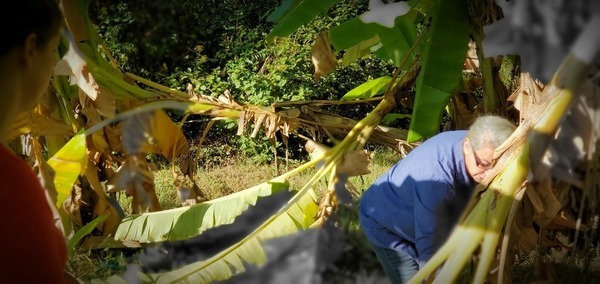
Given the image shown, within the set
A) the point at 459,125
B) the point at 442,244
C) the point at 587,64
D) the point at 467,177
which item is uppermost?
the point at 587,64

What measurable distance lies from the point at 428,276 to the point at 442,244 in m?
0.08

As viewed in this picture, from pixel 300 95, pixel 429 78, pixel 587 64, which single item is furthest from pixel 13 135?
pixel 300 95

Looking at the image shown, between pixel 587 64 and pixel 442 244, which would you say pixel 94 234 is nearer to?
pixel 442 244

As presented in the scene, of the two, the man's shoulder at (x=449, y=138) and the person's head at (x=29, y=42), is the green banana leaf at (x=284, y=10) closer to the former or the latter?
the man's shoulder at (x=449, y=138)

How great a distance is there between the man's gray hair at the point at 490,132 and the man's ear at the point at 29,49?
3.46ft

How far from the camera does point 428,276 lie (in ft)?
4.25

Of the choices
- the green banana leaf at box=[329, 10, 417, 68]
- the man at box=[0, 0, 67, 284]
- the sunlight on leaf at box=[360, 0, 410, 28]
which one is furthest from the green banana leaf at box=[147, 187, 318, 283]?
the man at box=[0, 0, 67, 284]

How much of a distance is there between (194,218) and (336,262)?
7.19 feet

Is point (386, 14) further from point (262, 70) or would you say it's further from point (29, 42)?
point (262, 70)

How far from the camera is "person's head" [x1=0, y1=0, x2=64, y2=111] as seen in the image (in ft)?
2.44

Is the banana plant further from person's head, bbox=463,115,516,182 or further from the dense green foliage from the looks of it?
the dense green foliage

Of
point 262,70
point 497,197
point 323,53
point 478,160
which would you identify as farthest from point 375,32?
point 262,70

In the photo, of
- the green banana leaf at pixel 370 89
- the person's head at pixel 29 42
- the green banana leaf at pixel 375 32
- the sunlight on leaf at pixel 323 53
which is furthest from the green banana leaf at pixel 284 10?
the person's head at pixel 29 42

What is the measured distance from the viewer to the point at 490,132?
1.58 metres
